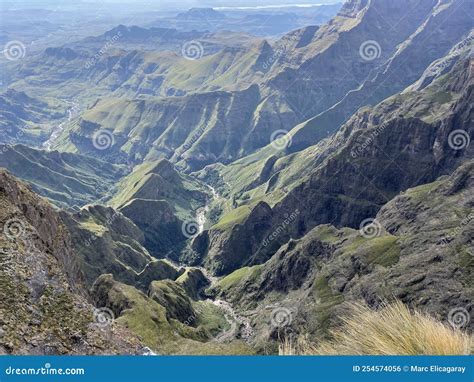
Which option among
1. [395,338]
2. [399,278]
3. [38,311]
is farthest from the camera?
[399,278]

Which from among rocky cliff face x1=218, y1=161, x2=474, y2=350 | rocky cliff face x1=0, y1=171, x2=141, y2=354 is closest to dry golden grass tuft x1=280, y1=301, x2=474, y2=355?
rocky cliff face x1=0, y1=171, x2=141, y2=354

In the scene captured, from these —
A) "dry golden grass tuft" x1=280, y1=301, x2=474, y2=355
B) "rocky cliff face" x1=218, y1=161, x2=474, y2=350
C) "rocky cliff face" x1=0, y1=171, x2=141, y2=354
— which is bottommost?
"rocky cliff face" x1=218, y1=161, x2=474, y2=350

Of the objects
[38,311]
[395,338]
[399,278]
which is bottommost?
[399,278]

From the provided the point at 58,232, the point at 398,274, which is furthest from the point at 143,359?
the point at 398,274

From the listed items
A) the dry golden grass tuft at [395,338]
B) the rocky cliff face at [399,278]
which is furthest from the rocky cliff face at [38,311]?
the rocky cliff face at [399,278]

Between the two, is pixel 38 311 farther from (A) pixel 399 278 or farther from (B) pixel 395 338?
(A) pixel 399 278

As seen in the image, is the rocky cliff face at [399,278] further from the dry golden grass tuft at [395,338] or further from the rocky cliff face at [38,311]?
the dry golden grass tuft at [395,338]

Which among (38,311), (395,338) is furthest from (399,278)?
(395,338)

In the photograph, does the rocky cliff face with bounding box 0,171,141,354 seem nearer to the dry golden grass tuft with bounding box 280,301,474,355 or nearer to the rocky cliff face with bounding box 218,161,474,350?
the dry golden grass tuft with bounding box 280,301,474,355
